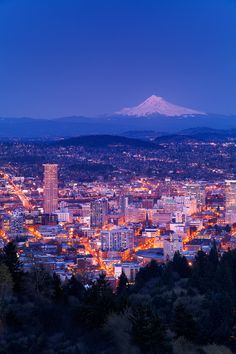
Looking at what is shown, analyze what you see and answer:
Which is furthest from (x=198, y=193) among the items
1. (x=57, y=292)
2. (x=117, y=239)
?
(x=57, y=292)

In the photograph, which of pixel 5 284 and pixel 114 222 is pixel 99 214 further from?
pixel 5 284

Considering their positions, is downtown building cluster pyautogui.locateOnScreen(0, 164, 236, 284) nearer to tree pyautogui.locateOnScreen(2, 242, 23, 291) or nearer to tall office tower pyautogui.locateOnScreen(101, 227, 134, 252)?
tall office tower pyautogui.locateOnScreen(101, 227, 134, 252)

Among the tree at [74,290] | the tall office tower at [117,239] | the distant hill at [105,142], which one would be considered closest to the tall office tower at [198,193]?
the tall office tower at [117,239]

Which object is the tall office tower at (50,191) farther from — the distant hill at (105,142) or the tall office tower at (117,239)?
the distant hill at (105,142)

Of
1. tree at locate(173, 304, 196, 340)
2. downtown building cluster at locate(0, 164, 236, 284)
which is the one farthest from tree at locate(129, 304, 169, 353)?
downtown building cluster at locate(0, 164, 236, 284)

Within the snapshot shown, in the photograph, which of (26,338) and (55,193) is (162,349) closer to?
(26,338)

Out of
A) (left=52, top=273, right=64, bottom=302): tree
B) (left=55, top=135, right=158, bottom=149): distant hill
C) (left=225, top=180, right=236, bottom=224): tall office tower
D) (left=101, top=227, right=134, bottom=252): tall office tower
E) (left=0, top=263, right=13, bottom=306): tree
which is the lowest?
(left=101, top=227, right=134, bottom=252): tall office tower
